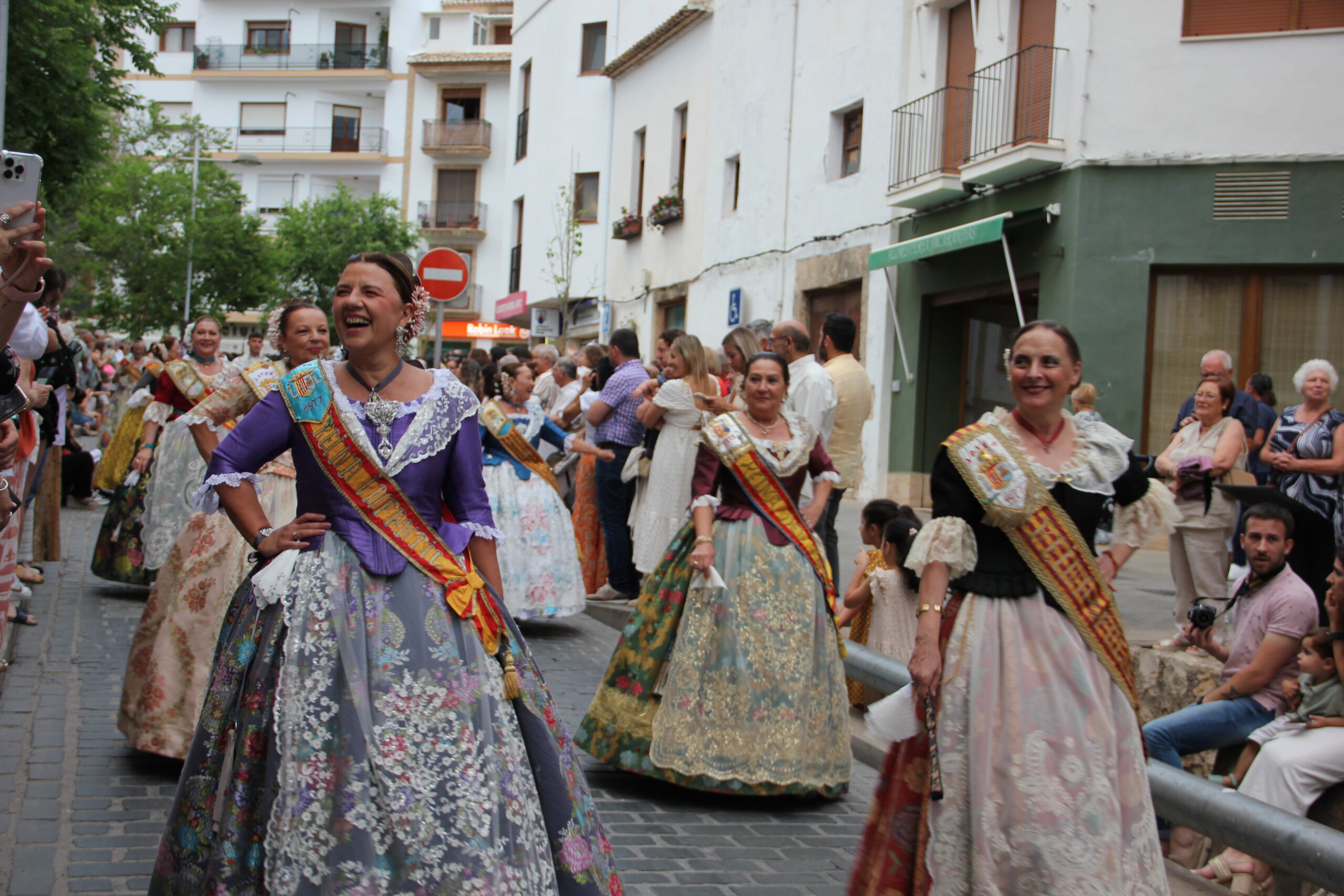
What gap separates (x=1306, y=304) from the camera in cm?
1366

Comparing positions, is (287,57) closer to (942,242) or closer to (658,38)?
(658,38)

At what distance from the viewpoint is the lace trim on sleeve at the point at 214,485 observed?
3.45 metres

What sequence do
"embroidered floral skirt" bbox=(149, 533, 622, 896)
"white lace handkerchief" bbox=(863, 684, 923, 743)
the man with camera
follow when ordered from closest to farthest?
1. "embroidered floral skirt" bbox=(149, 533, 622, 896)
2. "white lace handkerchief" bbox=(863, 684, 923, 743)
3. the man with camera

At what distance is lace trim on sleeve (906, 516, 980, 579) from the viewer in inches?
150

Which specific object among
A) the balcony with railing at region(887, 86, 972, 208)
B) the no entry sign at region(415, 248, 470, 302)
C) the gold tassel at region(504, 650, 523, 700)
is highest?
the balcony with railing at region(887, 86, 972, 208)

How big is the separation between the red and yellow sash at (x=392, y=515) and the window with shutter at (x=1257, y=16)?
1272 cm

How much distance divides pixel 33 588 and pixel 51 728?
13.1 ft

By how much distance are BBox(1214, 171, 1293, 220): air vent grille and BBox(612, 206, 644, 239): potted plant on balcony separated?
1438 cm

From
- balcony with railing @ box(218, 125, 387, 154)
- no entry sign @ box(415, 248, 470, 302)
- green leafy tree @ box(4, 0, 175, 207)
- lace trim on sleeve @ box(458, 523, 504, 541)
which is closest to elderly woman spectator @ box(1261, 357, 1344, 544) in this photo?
lace trim on sleeve @ box(458, 523, 504, 541)

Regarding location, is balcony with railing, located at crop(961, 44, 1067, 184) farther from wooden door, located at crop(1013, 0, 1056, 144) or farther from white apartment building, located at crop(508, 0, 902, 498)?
white apartment building, located at crop(508, 0, 902, 498)

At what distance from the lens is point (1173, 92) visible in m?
13.9

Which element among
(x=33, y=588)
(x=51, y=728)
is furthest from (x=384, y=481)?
(x=33, y=588)

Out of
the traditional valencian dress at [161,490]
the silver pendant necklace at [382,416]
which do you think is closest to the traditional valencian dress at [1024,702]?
the silver pendant necklace at [382,416]

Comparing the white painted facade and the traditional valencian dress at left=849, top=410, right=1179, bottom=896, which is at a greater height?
the white painted facade
